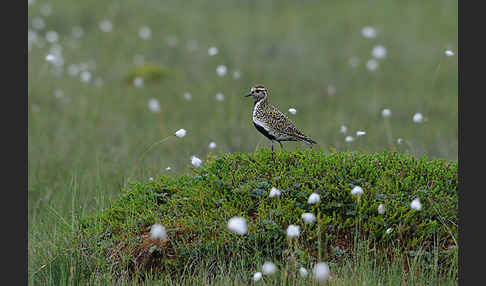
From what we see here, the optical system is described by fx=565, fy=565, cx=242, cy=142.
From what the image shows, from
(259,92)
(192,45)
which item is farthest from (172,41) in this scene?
(259,92)

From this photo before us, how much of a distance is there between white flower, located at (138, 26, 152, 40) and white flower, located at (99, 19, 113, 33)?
3.14 ft

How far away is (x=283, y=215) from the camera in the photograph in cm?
534

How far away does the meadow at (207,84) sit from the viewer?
351 inches

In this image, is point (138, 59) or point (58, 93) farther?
point (138, 59)

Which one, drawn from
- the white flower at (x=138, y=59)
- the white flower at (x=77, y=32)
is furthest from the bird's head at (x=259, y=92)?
the white flower at (x=77, y=32)

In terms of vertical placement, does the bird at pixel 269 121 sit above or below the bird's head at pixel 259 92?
below

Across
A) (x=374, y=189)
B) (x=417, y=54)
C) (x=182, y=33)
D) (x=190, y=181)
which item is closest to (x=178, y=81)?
(x=182, y=33)

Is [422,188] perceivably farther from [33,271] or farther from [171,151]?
[171,151]

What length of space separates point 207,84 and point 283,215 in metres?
9.71

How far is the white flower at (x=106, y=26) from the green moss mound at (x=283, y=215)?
43.2ft

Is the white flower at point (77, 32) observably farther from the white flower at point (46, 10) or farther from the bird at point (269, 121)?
the bird at point (269, 121)

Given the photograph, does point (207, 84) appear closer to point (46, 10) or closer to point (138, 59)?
point (138, 59)

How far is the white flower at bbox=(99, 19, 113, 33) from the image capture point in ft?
59.4

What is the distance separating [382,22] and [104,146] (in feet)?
41.0
